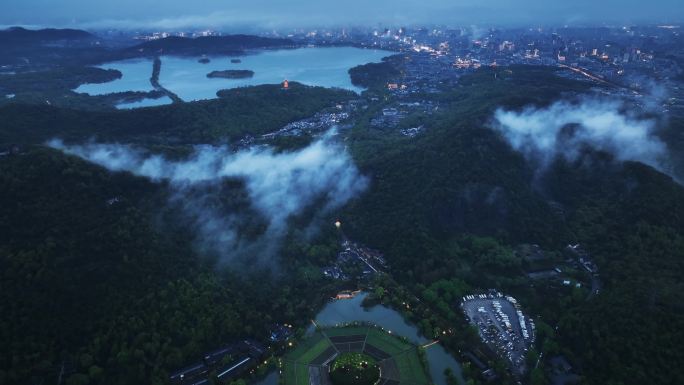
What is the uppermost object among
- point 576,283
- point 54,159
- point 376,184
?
point 54,159

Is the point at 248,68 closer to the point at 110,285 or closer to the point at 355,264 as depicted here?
the point at 355,264

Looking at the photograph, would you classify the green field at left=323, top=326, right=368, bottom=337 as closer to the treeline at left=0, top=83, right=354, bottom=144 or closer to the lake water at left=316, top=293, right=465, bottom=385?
the lake water at left=316, top=293, right=465, bottom=385

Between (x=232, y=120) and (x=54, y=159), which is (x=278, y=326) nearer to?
(x=54, y=159)

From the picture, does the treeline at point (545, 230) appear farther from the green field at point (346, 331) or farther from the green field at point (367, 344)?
the green field at point (346, 331)

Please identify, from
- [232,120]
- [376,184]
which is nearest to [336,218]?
[376,184]

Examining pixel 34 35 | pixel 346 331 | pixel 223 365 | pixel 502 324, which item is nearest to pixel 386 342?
pixel 346 331

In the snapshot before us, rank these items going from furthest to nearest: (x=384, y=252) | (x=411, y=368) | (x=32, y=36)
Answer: (x=32, y=36) < (x=384, y=252) < (x=411, y=368)
